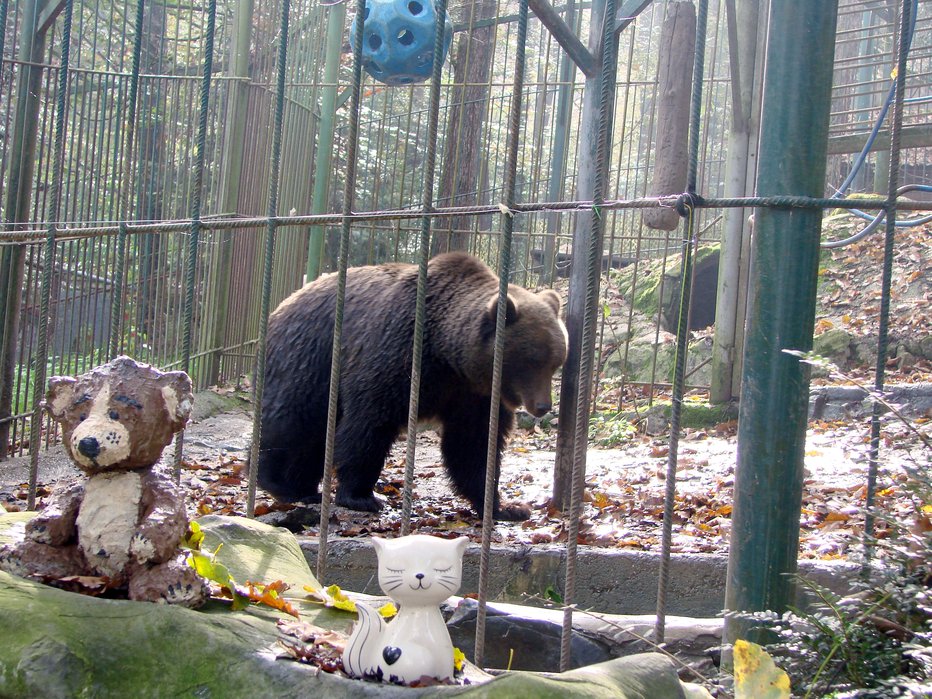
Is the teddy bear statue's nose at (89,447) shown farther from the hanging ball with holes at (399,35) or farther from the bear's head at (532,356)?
the hanging ball with holes at (399,35)

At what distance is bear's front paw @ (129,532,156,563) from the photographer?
239 centimetres

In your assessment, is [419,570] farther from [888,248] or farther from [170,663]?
[888,248]

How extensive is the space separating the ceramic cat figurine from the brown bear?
159 inches

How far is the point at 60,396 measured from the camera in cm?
252

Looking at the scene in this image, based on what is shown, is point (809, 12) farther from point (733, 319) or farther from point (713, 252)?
point (713, 252)

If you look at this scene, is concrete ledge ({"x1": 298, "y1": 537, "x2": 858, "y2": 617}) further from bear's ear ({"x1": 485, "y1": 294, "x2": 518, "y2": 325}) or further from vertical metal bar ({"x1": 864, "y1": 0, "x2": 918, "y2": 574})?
vertical metal bar ({"x1": 864, "y1": 0, "x2": 918, "y2": 574})

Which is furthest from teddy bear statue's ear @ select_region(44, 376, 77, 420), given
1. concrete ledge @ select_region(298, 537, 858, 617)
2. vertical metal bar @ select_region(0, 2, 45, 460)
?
vertical metal bar @ select_region(0, 2, 45, 460)

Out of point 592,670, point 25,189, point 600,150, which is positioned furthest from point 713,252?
point 592,670

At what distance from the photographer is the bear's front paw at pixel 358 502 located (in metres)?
6.35

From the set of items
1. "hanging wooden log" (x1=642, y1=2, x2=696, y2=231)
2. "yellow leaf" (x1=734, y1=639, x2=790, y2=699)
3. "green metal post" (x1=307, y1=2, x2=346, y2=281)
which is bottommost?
"yellow leaf" (x1=734, y1=639, x2=790, y2=699)

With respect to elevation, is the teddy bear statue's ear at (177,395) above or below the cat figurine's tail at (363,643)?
above

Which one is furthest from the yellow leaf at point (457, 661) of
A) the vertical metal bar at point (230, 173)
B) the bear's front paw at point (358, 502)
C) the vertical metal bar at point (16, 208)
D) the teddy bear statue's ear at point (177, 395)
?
the vertical metal bar at point (230, 173)

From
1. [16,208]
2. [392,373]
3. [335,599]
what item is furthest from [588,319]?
[16,208]

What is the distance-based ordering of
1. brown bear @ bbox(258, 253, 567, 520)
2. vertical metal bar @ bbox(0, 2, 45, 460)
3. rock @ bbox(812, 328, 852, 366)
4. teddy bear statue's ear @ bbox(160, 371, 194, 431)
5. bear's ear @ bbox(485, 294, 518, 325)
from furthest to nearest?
1. rock @ bbox(812, 328, 852, 366)
2. vertical metal bar @ bbox(0, 2, 45, 460)
3. brown bear @ bbox(258, 253, 567, 520)
4. bear's ear @ bbox(485, 294, 518, 325)
5. teddy bear statue's ear @ bbox(160, 371, 194, 431)
